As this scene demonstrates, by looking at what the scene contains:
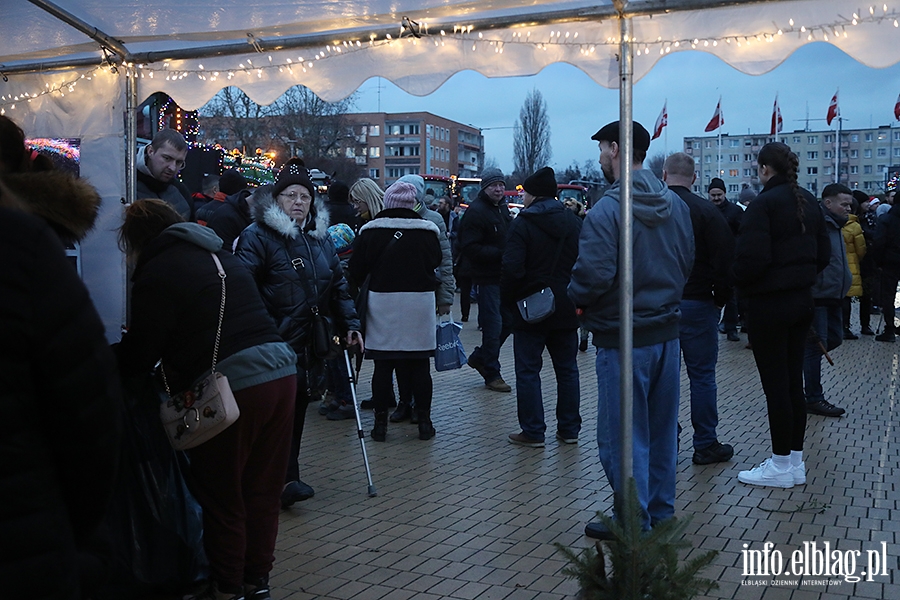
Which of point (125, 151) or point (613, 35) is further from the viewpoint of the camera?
point (125, 151)

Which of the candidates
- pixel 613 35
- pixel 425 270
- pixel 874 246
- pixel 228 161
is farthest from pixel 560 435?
pixel 228 161

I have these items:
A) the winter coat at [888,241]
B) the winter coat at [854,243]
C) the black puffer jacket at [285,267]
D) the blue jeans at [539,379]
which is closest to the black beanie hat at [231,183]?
the black puffer jacket at [285,267]

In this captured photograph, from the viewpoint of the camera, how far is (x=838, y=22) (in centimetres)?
464

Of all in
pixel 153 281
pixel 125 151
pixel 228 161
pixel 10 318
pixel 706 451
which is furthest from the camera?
pixel 228 161

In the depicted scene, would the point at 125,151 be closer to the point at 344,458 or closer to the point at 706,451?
the point at 344,458

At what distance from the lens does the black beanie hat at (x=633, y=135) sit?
15.5ft

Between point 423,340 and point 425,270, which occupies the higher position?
point 425,270

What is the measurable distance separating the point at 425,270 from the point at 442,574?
3276mm

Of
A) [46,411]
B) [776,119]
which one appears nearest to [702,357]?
[46,411]

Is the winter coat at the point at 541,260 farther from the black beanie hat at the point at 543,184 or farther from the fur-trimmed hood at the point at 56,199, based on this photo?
the fur-trimmed hood at the point at 56,199

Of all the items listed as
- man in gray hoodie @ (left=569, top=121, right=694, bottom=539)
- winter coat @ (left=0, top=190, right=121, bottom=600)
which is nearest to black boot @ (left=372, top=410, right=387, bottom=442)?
man in gray hoodie @ (left=569, top=121, right=694, bottom=539)

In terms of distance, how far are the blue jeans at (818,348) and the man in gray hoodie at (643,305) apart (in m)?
3.75

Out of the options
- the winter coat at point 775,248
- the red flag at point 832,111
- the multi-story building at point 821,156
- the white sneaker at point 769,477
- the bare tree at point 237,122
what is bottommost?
the white sneaker at point 769,477

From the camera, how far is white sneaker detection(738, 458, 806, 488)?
19.4ft
